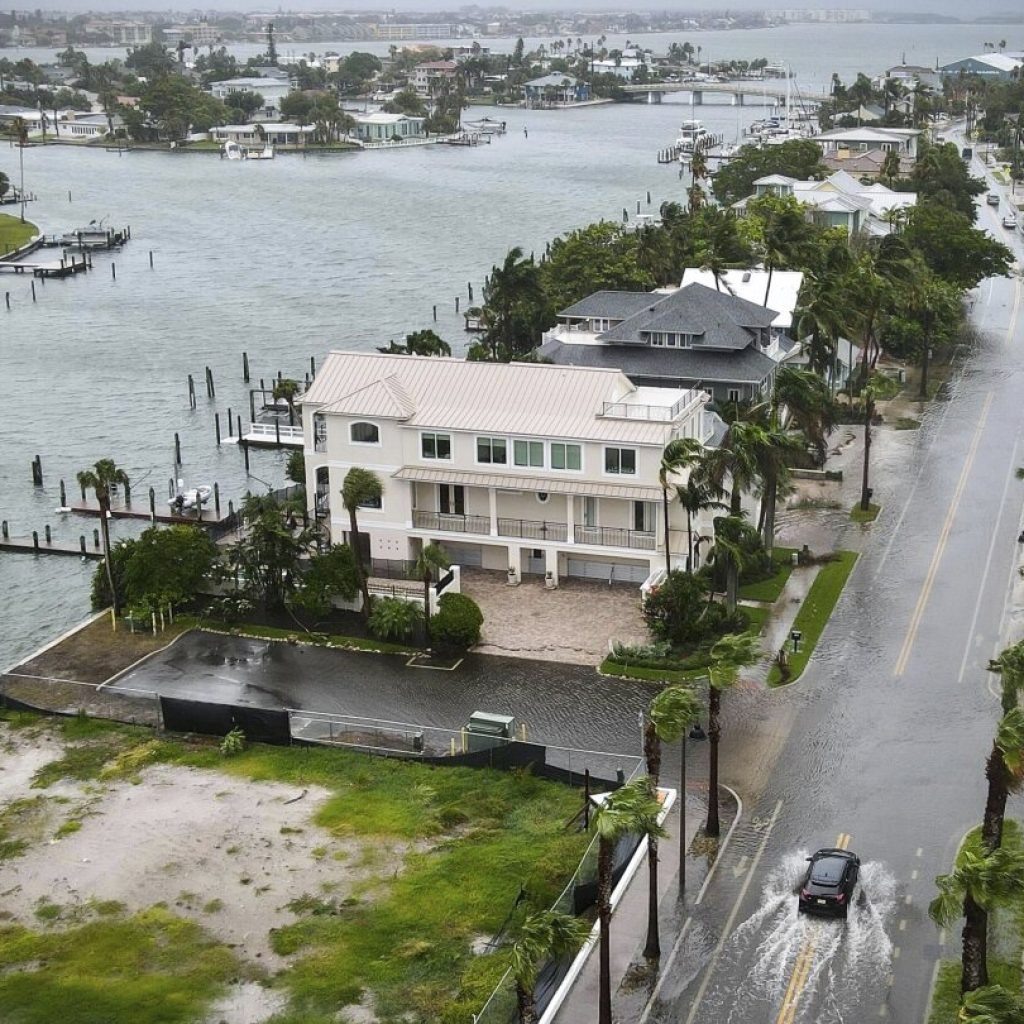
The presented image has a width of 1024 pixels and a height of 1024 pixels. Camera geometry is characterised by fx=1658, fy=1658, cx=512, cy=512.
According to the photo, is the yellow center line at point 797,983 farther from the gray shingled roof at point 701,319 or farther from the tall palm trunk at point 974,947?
the gray shingled roof at point 701,319

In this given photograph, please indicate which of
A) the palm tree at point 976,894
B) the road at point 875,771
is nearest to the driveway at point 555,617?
the road at point 875,771

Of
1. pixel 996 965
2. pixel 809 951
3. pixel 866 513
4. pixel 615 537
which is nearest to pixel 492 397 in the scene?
pixel 615 537

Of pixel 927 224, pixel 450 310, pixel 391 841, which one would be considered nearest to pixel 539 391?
pixel 391 841

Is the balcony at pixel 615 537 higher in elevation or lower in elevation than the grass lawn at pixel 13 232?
higher

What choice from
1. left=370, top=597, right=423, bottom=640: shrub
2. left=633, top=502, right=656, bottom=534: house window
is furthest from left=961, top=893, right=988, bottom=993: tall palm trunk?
left=633, top=502, right=656, bottom=534: house window

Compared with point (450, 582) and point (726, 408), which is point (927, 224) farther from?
point (450, 582)
